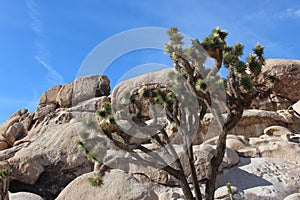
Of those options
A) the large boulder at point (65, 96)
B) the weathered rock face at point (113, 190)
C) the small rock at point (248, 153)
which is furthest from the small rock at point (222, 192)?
the large boulder at point (65, 96)

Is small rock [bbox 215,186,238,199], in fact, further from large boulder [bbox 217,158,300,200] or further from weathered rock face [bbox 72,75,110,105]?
weathered rock face [bbox 72,75,110,105]

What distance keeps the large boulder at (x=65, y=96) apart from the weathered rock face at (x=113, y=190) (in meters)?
14.3

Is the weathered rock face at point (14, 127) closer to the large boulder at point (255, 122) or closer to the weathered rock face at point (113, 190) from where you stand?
the weathered rock face at point (113, 190)

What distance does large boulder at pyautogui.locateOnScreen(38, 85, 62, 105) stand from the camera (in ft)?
96.1

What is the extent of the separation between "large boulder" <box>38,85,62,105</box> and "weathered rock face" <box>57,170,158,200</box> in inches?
616

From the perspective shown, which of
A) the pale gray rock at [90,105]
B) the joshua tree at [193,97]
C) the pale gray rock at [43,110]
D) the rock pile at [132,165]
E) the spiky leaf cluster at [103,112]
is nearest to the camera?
the spiky leaf cluster at [103,112]

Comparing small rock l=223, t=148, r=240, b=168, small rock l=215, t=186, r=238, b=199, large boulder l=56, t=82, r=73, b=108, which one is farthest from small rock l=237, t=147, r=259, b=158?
large boulder l=56, t=82, r=73, b=108

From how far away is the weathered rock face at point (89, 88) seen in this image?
28406 mm

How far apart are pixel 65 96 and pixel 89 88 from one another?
1.96 metres

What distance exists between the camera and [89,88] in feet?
94.4

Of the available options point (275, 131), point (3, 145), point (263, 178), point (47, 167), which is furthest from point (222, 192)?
point (3, 145)

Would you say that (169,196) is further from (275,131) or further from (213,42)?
(275,131)

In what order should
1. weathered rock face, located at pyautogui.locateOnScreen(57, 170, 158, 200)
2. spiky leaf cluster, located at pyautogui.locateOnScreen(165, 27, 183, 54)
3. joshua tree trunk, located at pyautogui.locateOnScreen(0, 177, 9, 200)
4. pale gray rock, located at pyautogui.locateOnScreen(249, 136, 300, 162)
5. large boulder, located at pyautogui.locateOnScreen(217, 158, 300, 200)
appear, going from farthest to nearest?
pale gray rock, located at pyautogui.locateOnScreen(249, 136, 300, 162) → large boulder, located at pyautogui.locateOnScreen(217, 158, 300, 200) → weathered rock face, located at pyautogui.locateOnScreen(57, 170, 158, 200) → joshua tree trunk, located at pyautogui.locateOnScreen(0, 177, 9, 200) → spiky leaf cluster, located at pyautogui.locateOnScreen(165, 27, 183, 54)

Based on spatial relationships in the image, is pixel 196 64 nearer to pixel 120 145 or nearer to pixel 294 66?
pixel 120 145
